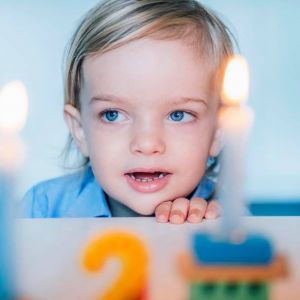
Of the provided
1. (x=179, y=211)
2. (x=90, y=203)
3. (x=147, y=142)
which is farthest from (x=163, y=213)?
(x=90, y=203)

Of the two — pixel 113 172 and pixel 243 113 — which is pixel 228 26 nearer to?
pixel 113 172

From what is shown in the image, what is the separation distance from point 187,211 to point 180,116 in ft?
0.55

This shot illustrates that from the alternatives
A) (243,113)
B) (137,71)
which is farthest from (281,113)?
(243,113)

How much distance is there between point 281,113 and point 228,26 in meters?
0.14

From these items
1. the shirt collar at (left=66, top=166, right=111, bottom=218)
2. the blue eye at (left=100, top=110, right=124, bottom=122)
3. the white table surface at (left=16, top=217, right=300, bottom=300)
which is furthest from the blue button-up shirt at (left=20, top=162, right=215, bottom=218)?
the white table surface at (left=16, top=217, right=300, bottom=300)

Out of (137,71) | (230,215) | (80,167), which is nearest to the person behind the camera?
(230,215)

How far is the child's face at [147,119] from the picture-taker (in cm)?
81

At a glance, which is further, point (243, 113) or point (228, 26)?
point (228, 26)

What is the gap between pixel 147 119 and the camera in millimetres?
803

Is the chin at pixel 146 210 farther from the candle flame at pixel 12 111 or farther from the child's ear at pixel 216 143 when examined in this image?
the candle flame at pixel 12 111

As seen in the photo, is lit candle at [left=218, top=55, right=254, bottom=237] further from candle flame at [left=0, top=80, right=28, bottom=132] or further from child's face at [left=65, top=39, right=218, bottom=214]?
child's face at [left=65, top=39, right=218, bottom=214]

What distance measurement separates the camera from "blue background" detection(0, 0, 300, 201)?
2.81ft

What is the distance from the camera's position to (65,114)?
90 centimetres

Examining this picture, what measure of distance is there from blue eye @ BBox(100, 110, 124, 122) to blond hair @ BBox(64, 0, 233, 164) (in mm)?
59
